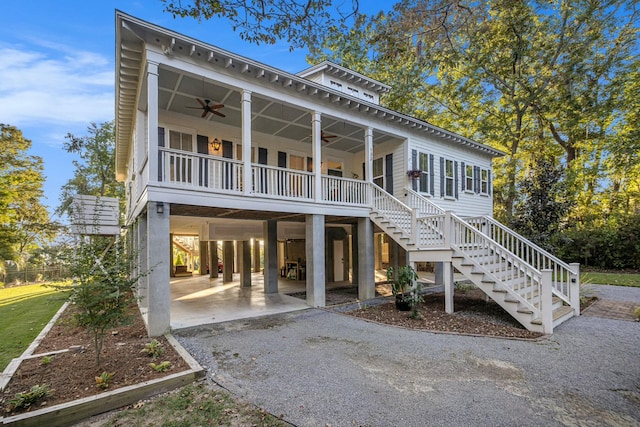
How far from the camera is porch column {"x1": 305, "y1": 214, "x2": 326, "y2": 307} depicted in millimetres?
8570

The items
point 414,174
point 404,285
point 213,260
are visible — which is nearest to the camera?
point 404,285

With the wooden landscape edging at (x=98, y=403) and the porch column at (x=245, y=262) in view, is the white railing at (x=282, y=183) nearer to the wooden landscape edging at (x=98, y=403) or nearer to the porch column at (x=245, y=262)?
the porch column at (x=245, y=262)

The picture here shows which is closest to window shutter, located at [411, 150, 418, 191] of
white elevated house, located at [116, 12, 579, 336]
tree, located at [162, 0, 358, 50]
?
white elevated house, located at [116, 12, 579, 336]

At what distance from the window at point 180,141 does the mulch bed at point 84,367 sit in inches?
218

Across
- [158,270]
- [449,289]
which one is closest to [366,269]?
[449,289]

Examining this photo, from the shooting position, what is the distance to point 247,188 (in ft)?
24.5

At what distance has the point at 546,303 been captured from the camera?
5.97 meters

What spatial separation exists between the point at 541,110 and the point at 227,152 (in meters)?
19.8

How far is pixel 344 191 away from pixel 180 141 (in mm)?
5267

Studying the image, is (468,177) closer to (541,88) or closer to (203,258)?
(541,88)

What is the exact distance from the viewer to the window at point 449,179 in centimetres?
1257

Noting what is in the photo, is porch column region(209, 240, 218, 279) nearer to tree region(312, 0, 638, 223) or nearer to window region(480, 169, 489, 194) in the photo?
tree region(312, 0, 638, 223)

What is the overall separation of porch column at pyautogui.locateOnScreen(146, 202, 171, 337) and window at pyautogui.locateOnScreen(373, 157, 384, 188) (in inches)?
317

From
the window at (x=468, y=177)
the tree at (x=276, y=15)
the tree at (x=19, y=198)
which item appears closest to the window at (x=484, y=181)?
the window at (x=468, y=177)
